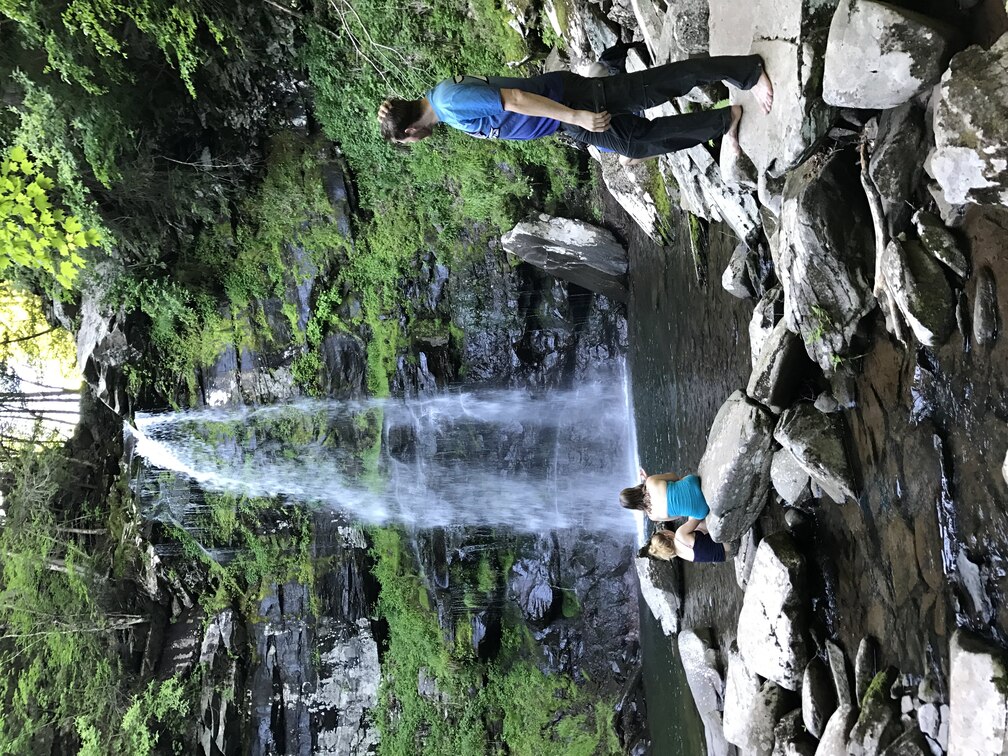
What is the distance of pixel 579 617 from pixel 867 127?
6416 millimetres

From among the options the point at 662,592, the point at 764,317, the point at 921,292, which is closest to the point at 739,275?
the point at 764,317

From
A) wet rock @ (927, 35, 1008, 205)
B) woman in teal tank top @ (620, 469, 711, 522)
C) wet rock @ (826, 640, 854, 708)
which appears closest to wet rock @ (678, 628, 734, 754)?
woman in teal tank top @ (620, 469, 711, 522)

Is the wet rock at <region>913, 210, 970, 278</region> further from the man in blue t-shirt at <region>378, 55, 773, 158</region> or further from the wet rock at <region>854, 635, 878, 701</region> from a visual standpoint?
the wet rock at <region>854, 635, 878, 701</region>

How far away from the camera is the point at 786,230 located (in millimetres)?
3635

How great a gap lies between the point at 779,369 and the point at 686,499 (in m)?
1.37

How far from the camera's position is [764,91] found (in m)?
3.65

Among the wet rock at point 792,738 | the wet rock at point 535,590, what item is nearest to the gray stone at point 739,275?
the wet rock at point 792,738

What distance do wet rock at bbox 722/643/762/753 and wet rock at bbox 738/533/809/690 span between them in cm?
18

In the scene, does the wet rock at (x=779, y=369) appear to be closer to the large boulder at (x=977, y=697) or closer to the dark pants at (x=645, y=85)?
the dark pants at (x=645, y=85)

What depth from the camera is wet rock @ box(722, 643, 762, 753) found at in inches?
170

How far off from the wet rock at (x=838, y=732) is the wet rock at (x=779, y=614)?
50 centimetres

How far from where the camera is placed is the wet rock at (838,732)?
3260 millimetres

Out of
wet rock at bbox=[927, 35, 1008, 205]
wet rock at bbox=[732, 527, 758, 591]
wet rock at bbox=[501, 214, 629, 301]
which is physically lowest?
wet rock at bbox=[732, 527, 758, 591]

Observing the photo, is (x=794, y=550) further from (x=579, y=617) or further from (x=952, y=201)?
(x=579, y=617)
